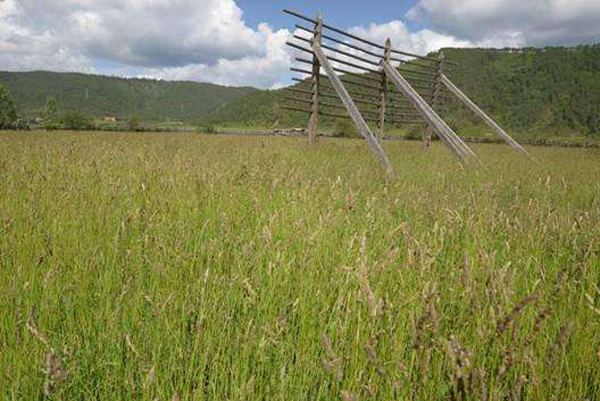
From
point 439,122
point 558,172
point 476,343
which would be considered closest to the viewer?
point 476,343

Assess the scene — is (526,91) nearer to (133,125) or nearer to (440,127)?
(133,125)

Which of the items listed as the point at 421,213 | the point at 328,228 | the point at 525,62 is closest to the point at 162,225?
the point at 328,228

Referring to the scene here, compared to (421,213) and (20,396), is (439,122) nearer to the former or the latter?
(421,213)

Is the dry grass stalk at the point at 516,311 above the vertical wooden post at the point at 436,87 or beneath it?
beneath

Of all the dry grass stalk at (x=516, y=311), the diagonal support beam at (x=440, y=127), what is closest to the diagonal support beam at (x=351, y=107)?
the diagonal support beam at (x=440, y=127)

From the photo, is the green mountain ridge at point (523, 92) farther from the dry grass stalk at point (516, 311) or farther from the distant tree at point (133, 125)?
the dry grass stalk at point (516, 311)

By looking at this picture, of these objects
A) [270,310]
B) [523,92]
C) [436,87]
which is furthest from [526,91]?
[270,310]

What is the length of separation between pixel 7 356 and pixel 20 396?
0.13m

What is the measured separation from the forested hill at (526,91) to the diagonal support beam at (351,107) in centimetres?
9241

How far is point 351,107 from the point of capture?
716 cm

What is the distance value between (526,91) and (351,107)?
152m

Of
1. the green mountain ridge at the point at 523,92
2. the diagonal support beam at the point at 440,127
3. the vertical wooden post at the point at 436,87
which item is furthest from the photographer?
the green mountain ridge at the point at 523,92

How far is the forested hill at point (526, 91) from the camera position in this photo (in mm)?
114062

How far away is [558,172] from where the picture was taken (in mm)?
6609
